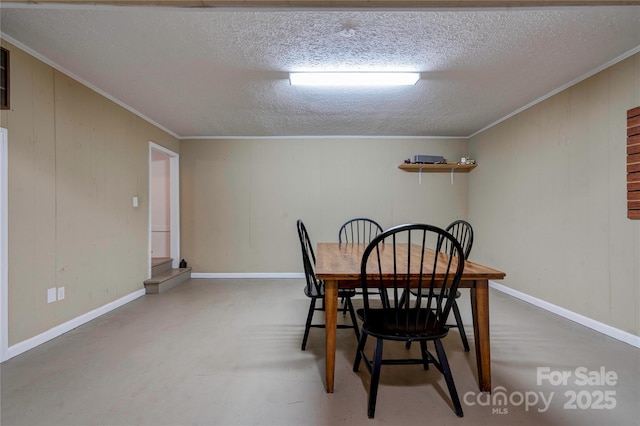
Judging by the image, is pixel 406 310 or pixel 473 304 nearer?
pixel 406 310

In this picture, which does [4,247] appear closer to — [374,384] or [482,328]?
[374,384]

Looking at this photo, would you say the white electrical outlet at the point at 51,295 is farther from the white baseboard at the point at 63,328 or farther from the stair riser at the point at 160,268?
the stair riser at the point at 160,268

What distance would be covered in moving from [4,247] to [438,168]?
16.3ft

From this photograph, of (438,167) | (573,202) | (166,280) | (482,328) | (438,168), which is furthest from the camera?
(438,168)

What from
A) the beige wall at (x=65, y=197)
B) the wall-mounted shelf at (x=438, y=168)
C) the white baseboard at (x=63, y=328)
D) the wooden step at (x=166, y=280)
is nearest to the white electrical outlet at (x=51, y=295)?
the beige wall at (x=65, y=197)

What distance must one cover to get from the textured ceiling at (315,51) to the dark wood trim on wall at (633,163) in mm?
535

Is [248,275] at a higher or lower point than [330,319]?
lower

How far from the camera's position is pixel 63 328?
2.43 m

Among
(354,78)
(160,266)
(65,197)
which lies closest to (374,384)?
(354,78)

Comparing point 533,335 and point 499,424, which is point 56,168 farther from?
point 533,335

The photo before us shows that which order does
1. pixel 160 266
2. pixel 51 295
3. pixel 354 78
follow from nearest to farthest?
pixel 51 295
pixel 354 78
pixel 160 266

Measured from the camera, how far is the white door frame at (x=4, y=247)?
1937 millimetres

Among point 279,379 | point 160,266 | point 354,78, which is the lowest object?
point 279,379

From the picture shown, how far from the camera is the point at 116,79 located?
2.63 meters
